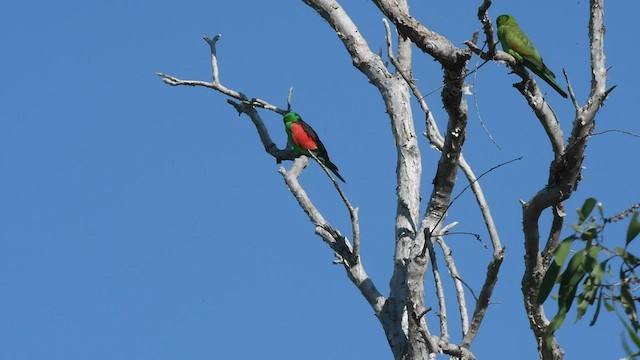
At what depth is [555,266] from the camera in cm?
438

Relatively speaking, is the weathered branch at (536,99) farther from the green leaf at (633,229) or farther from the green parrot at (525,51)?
the green leaf at (633,229)

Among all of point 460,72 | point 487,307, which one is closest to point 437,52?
point 460,72

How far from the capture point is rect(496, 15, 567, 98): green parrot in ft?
23.9

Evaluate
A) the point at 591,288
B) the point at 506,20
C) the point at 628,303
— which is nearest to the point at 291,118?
the point at 506,20

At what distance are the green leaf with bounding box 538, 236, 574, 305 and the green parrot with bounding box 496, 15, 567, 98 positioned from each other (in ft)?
9.20

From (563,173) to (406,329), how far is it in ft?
4.89

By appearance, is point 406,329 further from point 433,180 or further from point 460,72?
point 460,72

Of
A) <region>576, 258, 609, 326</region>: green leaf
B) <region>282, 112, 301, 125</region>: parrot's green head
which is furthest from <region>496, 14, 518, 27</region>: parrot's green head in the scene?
<region>576, 258, 609, 326</region>: green leaf

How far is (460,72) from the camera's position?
17.5 feet

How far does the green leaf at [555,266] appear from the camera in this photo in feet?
13.7

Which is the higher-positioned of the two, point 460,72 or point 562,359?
point 460,72

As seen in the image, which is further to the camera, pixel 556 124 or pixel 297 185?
pixel 297 185

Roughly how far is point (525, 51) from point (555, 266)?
3.18 metres

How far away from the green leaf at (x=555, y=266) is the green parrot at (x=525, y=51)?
9.20 feet
